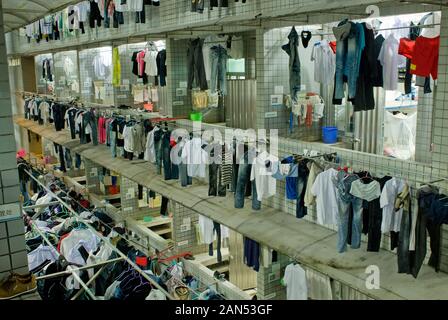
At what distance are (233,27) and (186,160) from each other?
2473 mm

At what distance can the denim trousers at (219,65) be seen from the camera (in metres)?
8.80

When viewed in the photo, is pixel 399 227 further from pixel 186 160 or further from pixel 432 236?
pixel 186 160

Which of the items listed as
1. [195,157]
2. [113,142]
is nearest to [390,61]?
[195,157]

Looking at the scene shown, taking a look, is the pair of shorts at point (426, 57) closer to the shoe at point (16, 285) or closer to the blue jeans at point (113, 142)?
the shoe at point (16, 285)

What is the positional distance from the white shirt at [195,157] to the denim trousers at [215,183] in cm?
33

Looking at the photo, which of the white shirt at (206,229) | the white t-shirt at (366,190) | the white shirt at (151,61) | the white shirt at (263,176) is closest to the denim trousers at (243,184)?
the white shirt at (263,176)

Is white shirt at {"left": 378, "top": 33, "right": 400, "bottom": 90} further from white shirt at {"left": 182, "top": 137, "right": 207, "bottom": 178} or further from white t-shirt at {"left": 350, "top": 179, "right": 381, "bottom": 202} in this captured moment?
white shirt at {"left": 182, "top": 137, "right": 207, "bottom": 178}

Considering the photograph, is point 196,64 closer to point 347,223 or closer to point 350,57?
point 350,57

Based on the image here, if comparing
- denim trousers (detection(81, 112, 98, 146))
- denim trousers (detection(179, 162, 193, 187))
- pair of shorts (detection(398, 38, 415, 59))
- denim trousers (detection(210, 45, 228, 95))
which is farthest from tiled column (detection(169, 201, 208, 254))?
pair of shorts (detection(398, 38, 415, 59))

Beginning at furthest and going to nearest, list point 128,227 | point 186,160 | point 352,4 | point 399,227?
point 128,227 < point 186,160 < point 399,227 < point 352,4

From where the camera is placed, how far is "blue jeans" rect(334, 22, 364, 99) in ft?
18.9

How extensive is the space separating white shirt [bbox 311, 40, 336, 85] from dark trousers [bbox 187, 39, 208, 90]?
257 centimetres

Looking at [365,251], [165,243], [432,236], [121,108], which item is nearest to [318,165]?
[365,251]

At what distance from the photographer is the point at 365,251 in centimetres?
593
